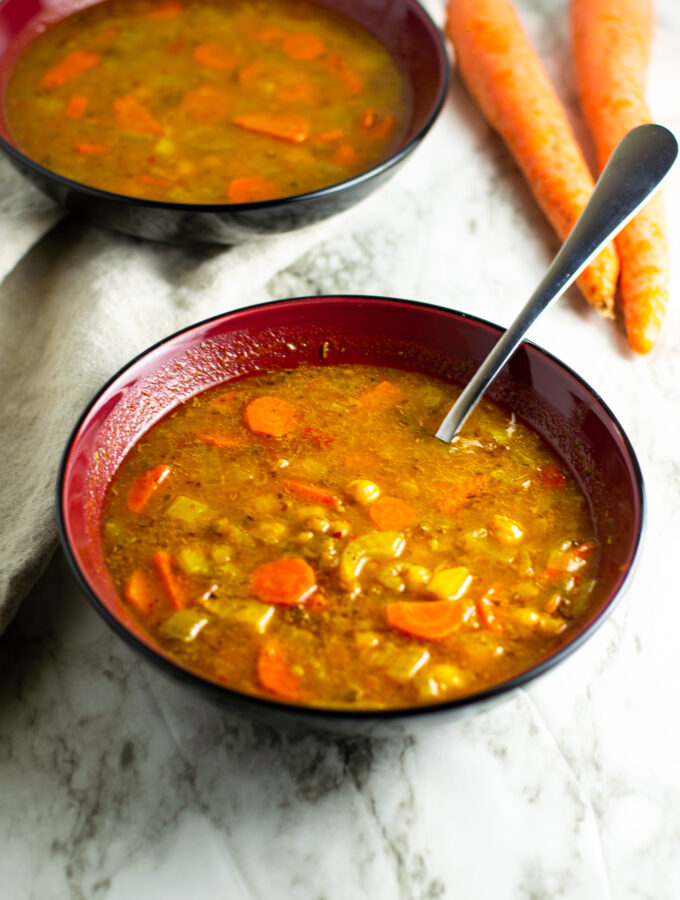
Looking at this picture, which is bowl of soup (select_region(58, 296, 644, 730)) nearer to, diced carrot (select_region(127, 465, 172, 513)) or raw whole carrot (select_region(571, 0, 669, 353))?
diced carrot (select_region(127, 465, 172, 513))

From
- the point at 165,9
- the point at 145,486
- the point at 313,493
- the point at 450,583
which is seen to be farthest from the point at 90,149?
the point at 450,583

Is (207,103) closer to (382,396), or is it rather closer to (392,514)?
(382,396)

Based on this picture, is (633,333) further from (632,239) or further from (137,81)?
(137,81)

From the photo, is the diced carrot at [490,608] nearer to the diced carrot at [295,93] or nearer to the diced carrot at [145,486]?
the diced carrot at [145,486]

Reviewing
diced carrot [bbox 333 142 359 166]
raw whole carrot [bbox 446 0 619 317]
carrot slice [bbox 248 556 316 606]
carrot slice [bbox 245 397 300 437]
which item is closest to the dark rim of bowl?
diced carrot [bbox 333 142 359 166]

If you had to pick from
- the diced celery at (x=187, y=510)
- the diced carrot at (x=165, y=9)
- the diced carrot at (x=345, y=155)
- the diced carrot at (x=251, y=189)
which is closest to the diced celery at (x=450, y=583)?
the diced celery at (x=187, y=510)

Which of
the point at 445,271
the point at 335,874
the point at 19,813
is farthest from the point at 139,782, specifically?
the point at 445,271
